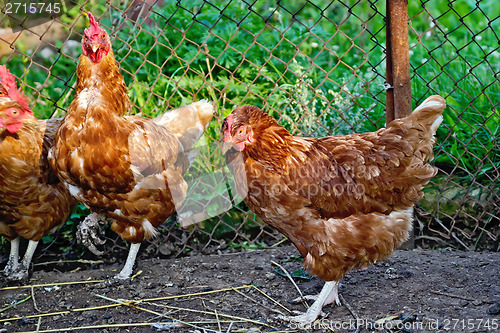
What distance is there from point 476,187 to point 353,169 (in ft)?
4.29

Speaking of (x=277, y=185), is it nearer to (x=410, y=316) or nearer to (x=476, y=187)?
(x=410, y=316)

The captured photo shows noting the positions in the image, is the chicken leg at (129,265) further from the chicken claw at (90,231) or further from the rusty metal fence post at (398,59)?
the rusty metal fence post at (398,59)

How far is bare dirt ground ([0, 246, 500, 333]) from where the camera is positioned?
236cm

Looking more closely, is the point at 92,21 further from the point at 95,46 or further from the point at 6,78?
the point at 6,78

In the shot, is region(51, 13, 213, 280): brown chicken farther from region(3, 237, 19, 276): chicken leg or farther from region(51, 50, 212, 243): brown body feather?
region(3, 237, 19, 276): chicken leg

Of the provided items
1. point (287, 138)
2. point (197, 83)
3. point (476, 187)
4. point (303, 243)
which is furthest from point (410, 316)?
point (197, 83)

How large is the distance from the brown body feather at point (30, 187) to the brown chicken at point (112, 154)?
0.66ft

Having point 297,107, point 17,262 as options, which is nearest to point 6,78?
point 17,262

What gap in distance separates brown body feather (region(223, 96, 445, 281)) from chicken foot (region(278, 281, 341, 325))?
3.0 inches

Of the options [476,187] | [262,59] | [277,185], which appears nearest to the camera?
[277,185]

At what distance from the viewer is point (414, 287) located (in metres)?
2.68

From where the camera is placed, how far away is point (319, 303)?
8.11ft

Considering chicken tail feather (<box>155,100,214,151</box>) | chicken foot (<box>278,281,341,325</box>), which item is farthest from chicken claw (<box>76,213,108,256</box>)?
chicken foot (<box>278,281,341,325</box>)

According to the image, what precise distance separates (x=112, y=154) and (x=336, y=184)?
47.8 inches
